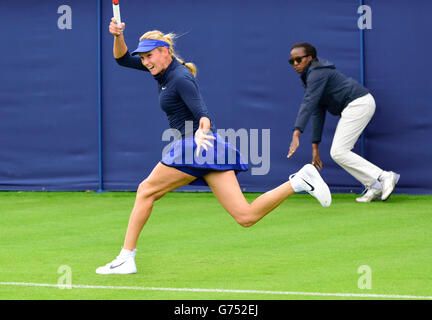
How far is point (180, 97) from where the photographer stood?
6852mm

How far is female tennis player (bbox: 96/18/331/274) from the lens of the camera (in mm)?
6762

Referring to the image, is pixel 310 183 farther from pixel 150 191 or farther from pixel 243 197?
pixel 150 191

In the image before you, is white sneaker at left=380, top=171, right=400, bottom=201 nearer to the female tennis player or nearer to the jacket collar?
the female tennis player

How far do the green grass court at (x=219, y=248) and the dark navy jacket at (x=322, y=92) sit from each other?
1108mm

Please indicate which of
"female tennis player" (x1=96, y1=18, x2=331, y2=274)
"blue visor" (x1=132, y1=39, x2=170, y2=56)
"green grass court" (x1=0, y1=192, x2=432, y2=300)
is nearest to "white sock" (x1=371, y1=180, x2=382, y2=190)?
"green grass court" (x1=0, y1=192, x2=432, y2=300)

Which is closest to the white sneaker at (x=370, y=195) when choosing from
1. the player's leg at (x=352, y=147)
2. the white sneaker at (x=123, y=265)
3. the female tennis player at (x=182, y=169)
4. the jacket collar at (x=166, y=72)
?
the player's leg at (x=352, y=147)

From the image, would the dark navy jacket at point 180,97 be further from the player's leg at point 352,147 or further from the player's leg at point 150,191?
the player's leg at point 352,147

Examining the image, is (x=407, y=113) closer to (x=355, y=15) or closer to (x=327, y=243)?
(x=355, y=15)

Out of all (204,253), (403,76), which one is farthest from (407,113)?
(204,253)

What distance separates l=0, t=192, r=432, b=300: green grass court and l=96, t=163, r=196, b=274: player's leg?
4.3 inches

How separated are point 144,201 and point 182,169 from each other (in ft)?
1.21

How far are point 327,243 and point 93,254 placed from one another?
7.07 feet
